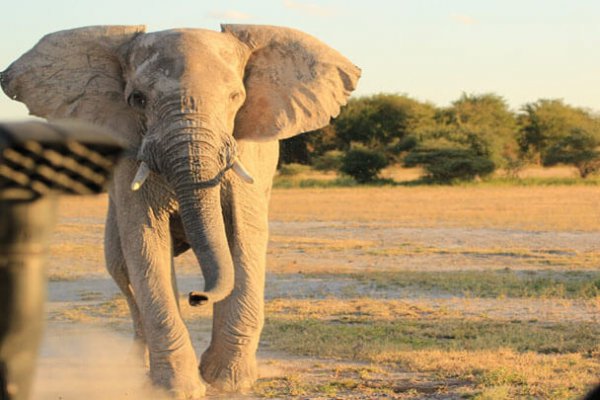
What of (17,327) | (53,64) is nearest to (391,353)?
(53,64)

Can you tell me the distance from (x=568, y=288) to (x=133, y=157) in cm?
558

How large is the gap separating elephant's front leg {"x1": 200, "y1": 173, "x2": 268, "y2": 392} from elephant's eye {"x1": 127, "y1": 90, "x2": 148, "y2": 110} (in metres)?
0.61

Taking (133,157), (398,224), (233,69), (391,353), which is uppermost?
(233,69)

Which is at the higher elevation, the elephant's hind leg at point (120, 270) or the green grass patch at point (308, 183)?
the elephant's hind leg at point (120, 270)

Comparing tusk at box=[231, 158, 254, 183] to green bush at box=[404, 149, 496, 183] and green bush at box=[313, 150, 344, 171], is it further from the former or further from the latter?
green bush at box=[313, 150, 344, 171]

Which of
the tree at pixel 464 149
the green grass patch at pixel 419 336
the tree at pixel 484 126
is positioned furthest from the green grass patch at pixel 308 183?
the green grass patch at pixel 419 336

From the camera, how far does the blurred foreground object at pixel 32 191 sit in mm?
694

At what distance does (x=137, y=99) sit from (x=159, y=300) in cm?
107

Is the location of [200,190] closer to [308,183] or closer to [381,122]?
[308,183]

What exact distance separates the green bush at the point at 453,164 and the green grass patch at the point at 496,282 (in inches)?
1064

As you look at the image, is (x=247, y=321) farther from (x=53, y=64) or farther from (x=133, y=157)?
(x=53, y=64)

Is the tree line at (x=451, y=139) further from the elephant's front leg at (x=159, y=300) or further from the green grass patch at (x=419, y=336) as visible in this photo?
the elephant's front leg at (x=159, y=300)

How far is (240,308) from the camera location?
20.9 ft

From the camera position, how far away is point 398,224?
805 inches
